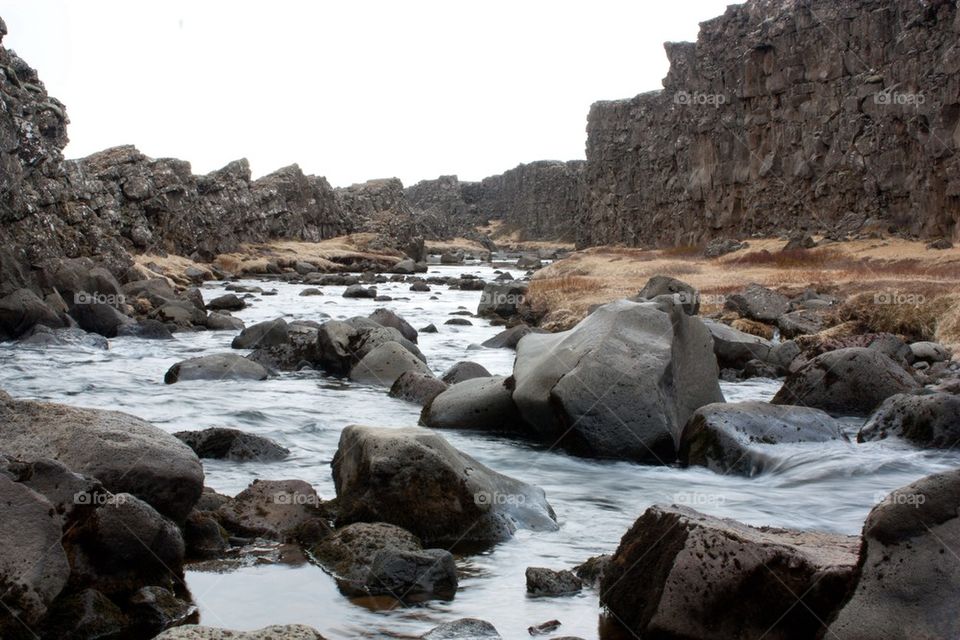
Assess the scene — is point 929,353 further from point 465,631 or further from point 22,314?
point 22,314

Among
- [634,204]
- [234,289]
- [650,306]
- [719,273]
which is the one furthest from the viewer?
[634,204]

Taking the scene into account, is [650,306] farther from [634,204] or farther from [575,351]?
[634,204]

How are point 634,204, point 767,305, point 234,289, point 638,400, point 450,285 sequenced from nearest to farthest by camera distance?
point 638,400 → point 767,305 → point 234,289 → point 450,285 → point 634,204

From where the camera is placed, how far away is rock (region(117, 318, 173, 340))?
2527cm

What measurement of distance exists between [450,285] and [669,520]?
148ft

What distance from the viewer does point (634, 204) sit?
83.4 m

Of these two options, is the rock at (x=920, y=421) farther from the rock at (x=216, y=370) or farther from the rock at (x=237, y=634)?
the rock at (x=216, y=370)

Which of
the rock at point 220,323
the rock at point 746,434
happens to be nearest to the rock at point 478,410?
the rock at point 746,434

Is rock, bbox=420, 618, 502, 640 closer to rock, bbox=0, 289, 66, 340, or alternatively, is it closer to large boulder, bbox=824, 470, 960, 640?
large boulder, bbox=824, 470, 960, 640

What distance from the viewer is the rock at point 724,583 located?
576cm

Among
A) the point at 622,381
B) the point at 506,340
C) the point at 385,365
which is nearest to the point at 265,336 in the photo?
the point at 385,365

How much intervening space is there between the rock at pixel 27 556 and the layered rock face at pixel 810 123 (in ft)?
130

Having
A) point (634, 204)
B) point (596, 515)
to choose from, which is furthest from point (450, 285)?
point (596, 515)
